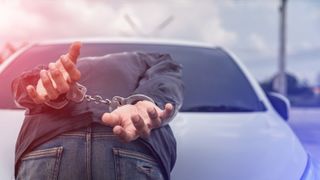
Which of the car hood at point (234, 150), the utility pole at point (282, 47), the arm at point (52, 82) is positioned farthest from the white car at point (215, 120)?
the utility pole at point (282, 47)

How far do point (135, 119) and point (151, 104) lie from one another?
0.46 feet

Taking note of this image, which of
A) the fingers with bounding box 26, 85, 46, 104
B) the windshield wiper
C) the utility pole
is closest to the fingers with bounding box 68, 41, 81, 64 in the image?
the fingers with bounding box 26, 85, 46, 104

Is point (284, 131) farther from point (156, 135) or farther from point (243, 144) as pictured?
point (156, 135)

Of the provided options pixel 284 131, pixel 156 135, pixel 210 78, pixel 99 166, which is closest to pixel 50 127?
pixel 99 166

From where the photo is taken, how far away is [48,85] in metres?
1.26

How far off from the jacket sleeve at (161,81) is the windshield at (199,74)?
82 centimetres

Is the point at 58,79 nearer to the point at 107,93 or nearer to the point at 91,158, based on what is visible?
the point at 91,158

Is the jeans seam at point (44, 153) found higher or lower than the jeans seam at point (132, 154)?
higher

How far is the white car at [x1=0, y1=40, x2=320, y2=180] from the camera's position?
6.19 ft

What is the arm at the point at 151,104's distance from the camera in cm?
126

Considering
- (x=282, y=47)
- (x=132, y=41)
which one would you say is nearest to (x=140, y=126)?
(x=132, y=41)

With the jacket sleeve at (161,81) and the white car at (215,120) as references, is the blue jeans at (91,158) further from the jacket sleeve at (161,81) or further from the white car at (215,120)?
the white car at (215,120)

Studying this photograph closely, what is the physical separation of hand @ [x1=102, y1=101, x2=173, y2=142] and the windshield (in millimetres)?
1217

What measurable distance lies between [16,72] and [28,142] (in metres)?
1.41
